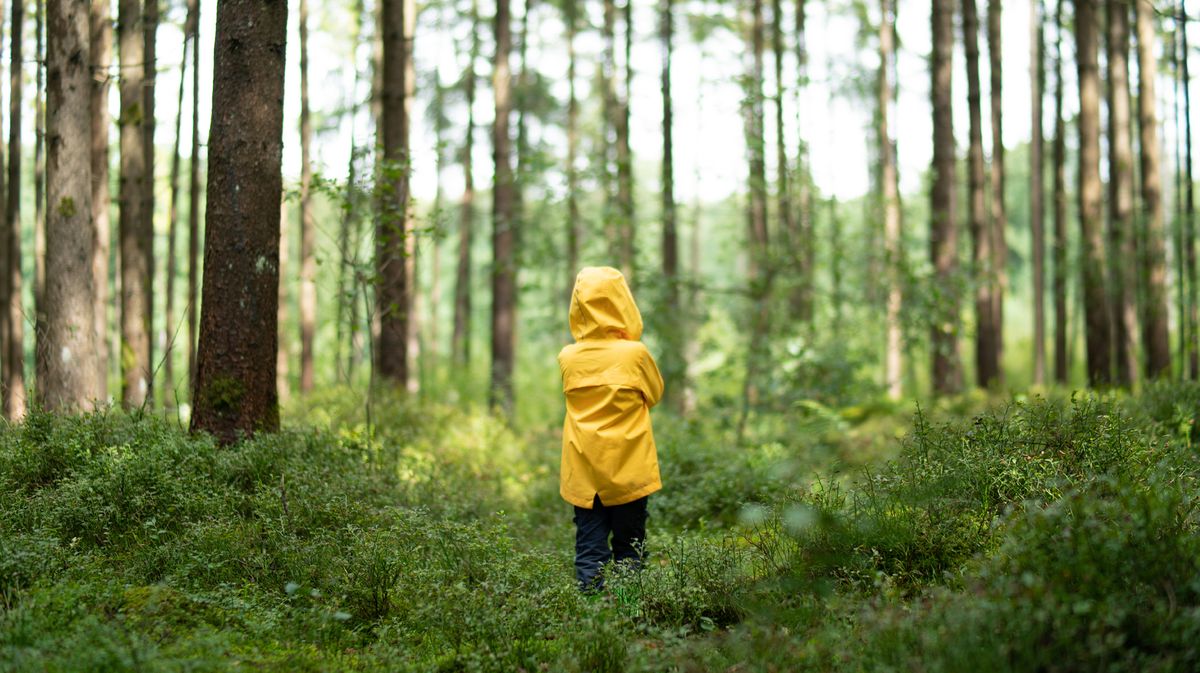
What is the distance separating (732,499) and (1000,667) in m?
4.90

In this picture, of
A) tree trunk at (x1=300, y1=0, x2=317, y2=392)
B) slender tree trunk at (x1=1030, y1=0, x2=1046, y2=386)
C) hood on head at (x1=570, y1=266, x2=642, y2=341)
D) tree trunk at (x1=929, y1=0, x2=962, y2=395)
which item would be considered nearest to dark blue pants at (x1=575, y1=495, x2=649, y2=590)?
hood on head at (x1=570, y1=266, x2=642, y2=341)

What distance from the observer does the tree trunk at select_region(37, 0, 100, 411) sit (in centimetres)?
852

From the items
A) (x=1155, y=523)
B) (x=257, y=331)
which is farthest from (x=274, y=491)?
(x=1155, y=523)

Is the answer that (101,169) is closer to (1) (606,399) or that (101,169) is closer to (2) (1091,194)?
(1) (606,399)

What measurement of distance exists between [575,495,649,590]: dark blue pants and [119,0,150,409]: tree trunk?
322 inches

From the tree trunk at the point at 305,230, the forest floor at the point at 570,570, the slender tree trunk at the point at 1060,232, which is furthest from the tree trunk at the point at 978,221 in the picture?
the tree trunk at the point at 305,230

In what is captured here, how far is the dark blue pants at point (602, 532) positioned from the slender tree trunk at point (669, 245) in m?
9.79

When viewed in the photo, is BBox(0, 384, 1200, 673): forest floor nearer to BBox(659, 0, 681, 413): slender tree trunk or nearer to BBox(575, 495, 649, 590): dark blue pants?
BBox(575, 495, 649, 590): dark blue pants

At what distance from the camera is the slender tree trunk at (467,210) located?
2383 cm

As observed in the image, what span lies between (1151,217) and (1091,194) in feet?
7.23

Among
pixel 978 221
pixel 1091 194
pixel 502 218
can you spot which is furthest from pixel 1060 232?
pixel 502 218

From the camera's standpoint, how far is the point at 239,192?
7203mm

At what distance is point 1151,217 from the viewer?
53.7ft

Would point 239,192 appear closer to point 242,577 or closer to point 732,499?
point 242,577
